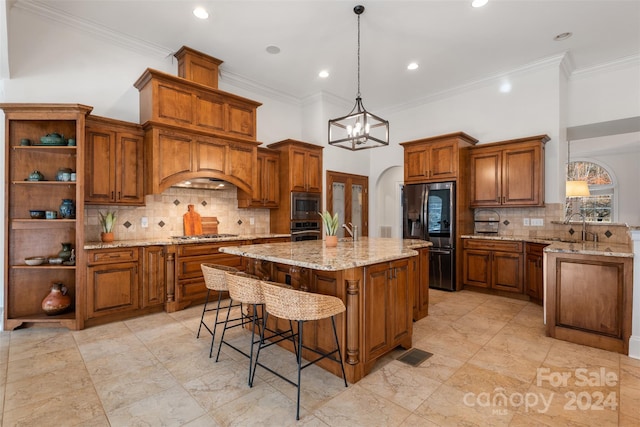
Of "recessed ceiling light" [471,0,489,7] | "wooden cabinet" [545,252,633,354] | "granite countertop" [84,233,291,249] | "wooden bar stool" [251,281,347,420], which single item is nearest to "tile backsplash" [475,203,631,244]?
"wooden cabinet" [545,252,633,354]

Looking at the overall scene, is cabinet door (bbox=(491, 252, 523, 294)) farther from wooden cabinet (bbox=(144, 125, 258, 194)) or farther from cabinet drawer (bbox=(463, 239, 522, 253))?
wooden cabinet (bbox=(144, 125, 258, 194))

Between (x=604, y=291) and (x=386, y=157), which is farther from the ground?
(x=386, y=157)

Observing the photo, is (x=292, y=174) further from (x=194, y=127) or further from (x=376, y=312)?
(x=376, y=312)

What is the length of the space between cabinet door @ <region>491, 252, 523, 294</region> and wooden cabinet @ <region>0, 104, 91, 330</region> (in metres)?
5.35

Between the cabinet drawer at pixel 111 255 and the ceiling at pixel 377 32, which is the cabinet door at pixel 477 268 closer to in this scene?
the ceiling at pixel 377 32

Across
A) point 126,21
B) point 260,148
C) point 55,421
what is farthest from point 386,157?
point 55,421

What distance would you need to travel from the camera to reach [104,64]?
3.93m

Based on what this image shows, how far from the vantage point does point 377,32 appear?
3926 mm

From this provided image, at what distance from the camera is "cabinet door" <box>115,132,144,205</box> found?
3776 millimetres

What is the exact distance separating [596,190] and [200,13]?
1178cm

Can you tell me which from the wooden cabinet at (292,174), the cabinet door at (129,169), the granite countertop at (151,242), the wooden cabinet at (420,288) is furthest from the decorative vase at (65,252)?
the wooden cabinet at (420,288)

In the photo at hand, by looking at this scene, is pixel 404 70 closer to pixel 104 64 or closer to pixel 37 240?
pixel 104 64

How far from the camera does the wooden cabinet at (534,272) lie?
412 cm

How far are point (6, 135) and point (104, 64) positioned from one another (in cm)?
141
